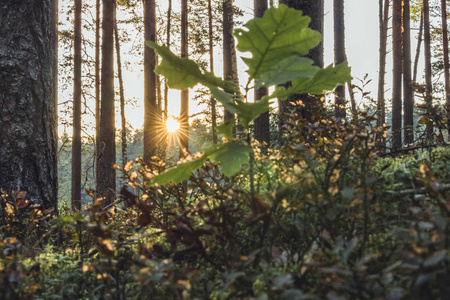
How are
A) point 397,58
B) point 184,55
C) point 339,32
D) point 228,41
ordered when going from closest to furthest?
1. point 397,58
2. point 339,32
3. point 184,55
4. point 228,41

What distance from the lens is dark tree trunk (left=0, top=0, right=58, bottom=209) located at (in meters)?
3.02

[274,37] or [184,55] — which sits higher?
[184,55]

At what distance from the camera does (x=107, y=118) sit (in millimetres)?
10914

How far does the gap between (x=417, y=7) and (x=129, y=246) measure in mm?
25960

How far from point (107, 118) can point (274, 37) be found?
10.2m

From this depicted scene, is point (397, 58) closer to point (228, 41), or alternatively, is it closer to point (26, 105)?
point (228, 41)

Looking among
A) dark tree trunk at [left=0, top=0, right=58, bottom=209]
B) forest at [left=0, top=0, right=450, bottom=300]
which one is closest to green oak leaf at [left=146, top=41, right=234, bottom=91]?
forest at [left=0, top=0, right=450, bottom=300]

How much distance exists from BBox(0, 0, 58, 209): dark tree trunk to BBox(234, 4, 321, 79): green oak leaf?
2399 mm

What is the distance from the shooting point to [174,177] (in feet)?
5.38

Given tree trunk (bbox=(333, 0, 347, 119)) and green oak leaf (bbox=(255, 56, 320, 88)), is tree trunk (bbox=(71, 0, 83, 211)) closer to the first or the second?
tree trunk (bbox=(333, 0, 347, 119))

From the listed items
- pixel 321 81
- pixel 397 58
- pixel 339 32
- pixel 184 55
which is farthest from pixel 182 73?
pixel 339 32

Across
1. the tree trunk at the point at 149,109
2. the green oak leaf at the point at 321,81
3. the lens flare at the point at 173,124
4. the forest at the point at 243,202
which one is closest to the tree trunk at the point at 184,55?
the lens flare at the point at 173,124

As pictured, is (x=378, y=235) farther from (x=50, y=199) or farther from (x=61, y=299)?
(x=50, y=199)

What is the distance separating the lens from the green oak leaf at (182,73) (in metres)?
1.59
